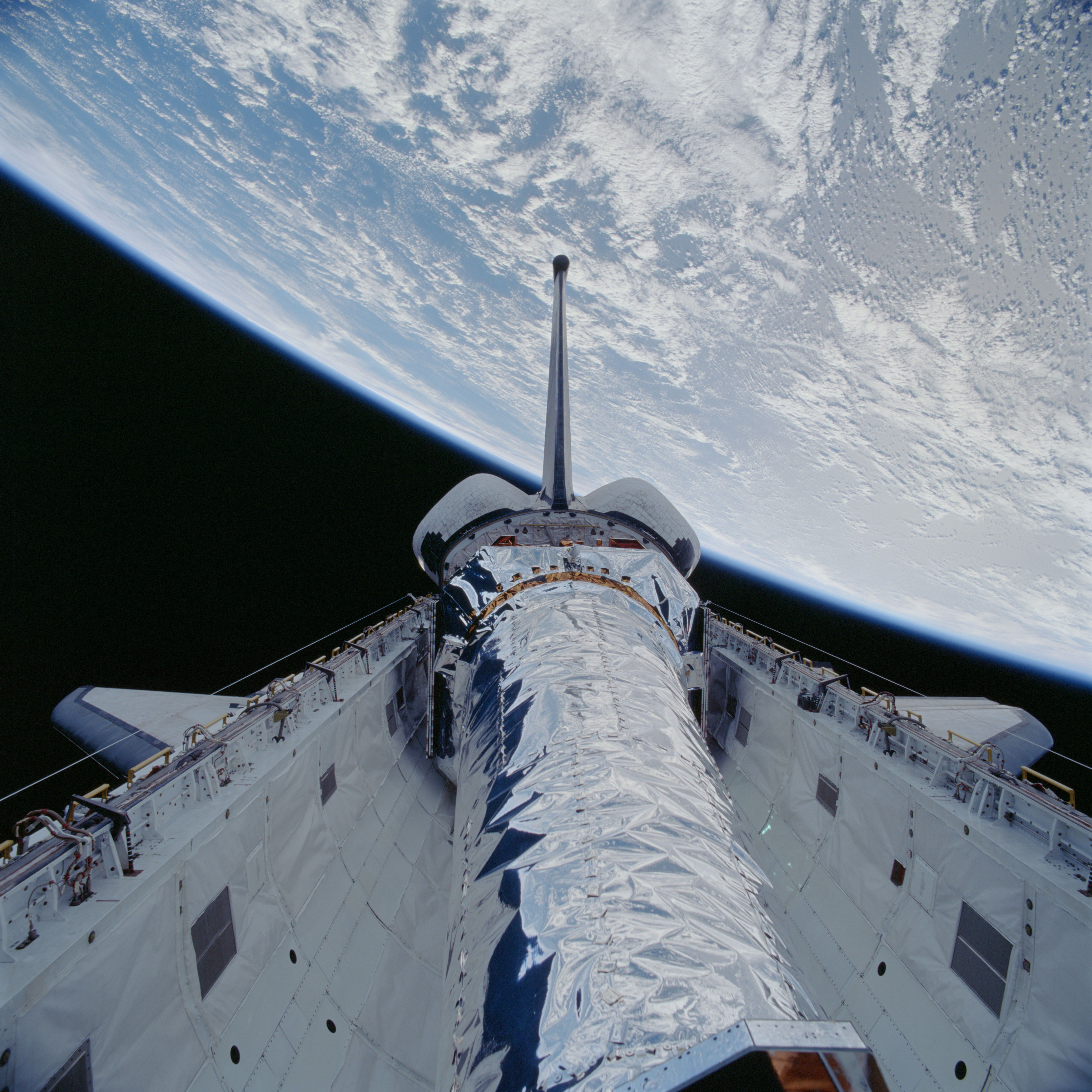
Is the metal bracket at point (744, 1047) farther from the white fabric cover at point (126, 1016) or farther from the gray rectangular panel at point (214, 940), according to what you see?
the gray rectangular panel at point (214, 940)

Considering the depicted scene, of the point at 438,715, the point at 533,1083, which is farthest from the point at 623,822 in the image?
the point at 438,715

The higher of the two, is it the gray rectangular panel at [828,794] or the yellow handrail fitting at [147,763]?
the gray rectangular panel at [828,794]

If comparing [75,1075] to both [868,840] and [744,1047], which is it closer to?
[744,1047]

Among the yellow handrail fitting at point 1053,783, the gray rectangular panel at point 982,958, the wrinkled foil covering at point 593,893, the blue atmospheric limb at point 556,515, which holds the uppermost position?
the blue atmospheric limb at point 556,515

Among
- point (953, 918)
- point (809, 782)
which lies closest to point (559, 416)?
point (809, 782)

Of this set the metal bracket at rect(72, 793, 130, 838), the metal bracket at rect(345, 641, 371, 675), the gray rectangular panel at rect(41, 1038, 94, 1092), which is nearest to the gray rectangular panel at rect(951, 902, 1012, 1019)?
the gray rectangular panel at rect(41, 1038, 94, 1092)

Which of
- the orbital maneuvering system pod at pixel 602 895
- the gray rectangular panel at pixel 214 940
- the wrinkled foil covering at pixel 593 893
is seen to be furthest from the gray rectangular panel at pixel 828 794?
the gray rectangular panel at pixel 214 940
